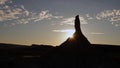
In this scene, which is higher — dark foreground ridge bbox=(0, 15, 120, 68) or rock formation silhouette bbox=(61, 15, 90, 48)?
rock formation silhouette bbox=(61, 15, 90, 48)

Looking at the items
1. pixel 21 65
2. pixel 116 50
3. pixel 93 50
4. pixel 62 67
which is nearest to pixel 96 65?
pixel 93 50

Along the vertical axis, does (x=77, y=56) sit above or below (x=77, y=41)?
below

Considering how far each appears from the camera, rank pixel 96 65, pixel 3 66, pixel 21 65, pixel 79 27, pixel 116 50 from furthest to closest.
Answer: pixel 116 50
pixel 3 66
pixel 21 65
pixel 79 27
pixel 96 65

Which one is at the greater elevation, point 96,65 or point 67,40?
point 67,40

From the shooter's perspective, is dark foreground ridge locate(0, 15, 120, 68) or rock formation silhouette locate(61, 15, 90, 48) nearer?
dark foreground ridge locate(0, 15, 120, 68)

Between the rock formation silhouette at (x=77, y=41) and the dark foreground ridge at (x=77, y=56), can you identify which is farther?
the rock formation silhouette at (x=77, y=41)

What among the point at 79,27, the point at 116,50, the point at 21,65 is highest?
the point at 79,27

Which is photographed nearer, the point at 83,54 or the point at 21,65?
the point at 83,54

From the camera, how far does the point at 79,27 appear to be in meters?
29.7

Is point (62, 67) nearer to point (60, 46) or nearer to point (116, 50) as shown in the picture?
point (60, 46)

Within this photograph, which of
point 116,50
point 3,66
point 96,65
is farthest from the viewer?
point 116,50

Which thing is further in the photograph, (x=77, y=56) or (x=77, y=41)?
(x=77, y=41)

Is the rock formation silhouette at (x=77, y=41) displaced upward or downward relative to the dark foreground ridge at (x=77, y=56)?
upward

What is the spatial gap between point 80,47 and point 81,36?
1.27 meters
